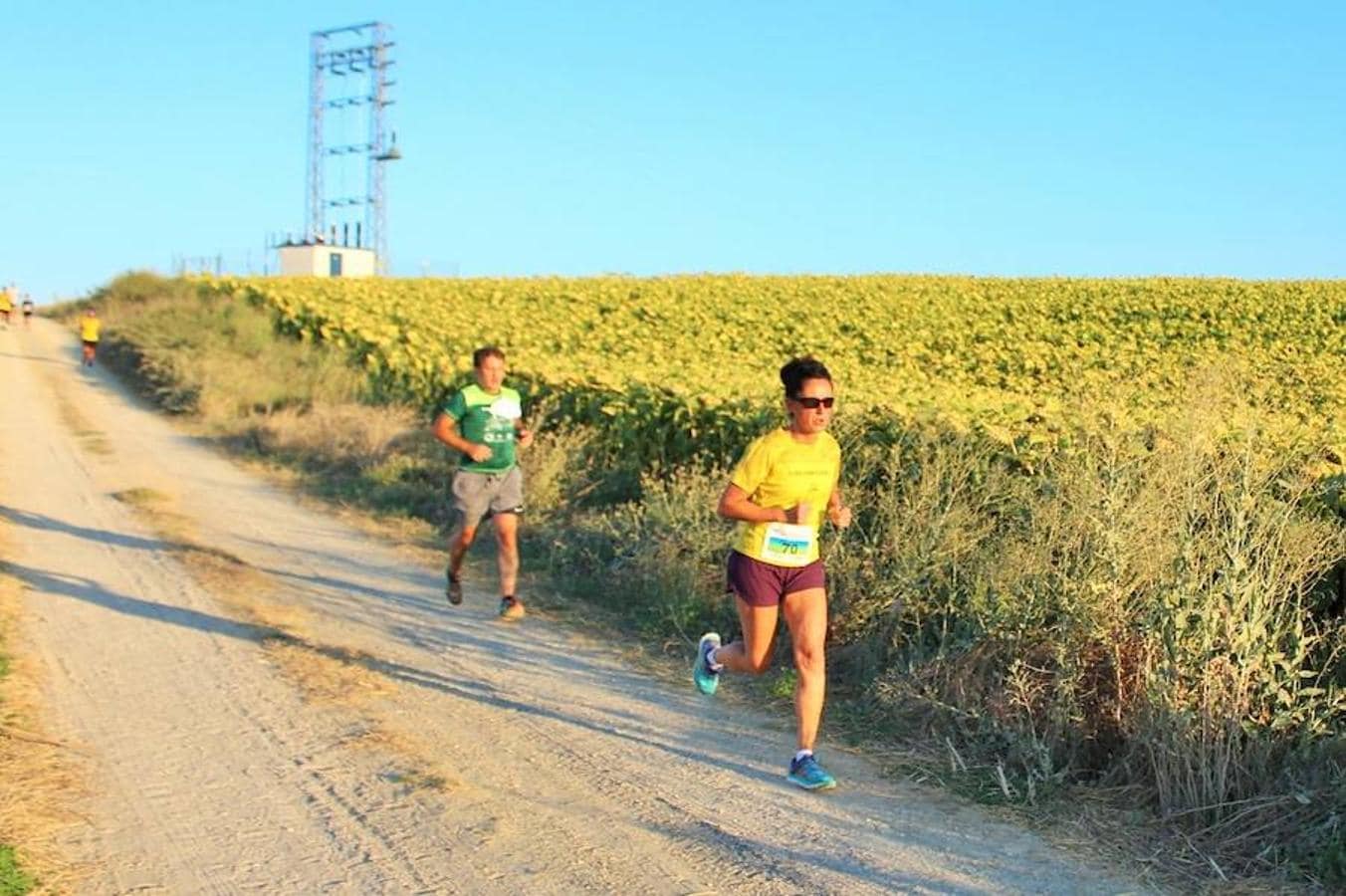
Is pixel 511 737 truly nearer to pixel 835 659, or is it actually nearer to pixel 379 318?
pixel 835 659

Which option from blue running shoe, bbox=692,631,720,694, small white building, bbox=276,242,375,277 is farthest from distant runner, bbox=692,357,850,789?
small white building, bbox=276,242,375,277

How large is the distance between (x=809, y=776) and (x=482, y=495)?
3658 mm

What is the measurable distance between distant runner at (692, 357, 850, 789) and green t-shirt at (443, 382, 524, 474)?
306 centimetres

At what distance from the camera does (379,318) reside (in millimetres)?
24766

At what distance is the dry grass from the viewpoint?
Result: 166 inches

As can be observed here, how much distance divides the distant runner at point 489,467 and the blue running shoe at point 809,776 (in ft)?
10.4

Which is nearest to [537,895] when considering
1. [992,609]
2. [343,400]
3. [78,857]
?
[78,857]

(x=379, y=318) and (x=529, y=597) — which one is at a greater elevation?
(x=379, y=318)

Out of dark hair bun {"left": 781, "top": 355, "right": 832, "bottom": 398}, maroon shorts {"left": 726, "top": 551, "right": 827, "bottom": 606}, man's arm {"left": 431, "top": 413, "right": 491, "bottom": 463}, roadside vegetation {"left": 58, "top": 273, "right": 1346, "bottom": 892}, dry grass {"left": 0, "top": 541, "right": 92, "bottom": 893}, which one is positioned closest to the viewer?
dry grass {"left": 0, "top": 541, "right": 92, "bottom": 893}

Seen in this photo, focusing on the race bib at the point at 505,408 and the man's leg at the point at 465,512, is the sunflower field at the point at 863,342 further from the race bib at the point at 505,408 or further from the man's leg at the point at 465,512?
the man's leg at the point at 465,512

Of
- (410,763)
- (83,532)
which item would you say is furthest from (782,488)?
(83,532)

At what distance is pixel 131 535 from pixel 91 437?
781 cm

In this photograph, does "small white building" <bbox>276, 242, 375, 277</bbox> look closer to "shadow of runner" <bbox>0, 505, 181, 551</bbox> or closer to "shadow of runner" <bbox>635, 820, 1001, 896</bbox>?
"shadow of runner" <bbox>0, 505, 181, 551</bbox>

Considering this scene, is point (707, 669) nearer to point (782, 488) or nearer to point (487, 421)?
point (782, 488)
